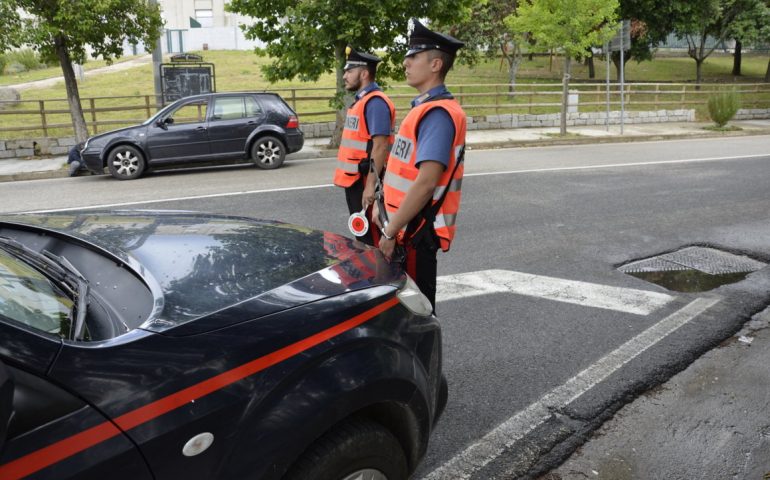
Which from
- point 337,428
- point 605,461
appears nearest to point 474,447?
point 605,461

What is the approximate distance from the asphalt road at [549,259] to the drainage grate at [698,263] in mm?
182

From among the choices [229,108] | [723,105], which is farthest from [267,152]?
[723,105]

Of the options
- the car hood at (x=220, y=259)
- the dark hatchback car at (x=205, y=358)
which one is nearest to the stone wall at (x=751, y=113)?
the car hood at (x=220, y=259)

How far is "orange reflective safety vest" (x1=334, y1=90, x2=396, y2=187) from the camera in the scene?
14.7 ft

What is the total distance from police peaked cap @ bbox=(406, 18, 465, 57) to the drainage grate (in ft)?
11.6

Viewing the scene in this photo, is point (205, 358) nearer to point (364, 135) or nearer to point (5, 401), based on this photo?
point (5, 401)

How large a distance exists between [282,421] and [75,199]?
912 centimetres

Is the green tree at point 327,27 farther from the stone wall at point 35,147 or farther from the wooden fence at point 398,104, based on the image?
the stone wall at point 35,147

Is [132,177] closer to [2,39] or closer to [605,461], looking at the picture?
[2,39]

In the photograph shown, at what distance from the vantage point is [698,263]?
20.5 feet

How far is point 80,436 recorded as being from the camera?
4.95 ft

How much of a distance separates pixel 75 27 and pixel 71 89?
5.81 ft

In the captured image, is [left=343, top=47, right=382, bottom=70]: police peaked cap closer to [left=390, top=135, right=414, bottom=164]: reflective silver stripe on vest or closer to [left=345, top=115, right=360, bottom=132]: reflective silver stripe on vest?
[left=345, top=115, right=360, bottom=132]: reflective silver stripe on vest

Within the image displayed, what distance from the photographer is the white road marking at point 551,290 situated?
516 cm
